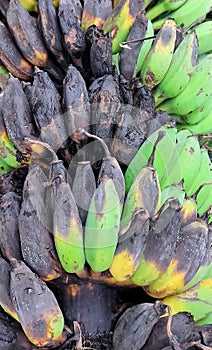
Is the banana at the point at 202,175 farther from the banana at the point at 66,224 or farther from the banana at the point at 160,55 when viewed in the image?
the banana at the point at 66,224

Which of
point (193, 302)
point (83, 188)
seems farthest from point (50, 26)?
point (193, 302)

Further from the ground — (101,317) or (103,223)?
(103,223)

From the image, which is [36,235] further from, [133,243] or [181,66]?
[181,66]

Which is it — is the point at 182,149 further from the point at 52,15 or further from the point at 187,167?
the point at 52,15

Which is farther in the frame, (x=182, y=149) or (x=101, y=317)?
(x=182, y=149)

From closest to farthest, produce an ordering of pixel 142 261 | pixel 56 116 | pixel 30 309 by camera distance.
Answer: pixel 30 309, pixel 142 261, pixel 56 116

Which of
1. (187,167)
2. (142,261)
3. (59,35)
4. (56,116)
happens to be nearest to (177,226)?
(142,261)

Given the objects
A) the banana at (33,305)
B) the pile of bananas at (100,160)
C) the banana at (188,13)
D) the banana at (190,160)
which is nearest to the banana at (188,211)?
the pile of bananas at (100,160)

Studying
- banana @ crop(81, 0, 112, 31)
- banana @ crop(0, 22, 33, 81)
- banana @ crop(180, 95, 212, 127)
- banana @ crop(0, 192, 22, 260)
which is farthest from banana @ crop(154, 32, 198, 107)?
banana @ crop(0, 192, 22, 260)
